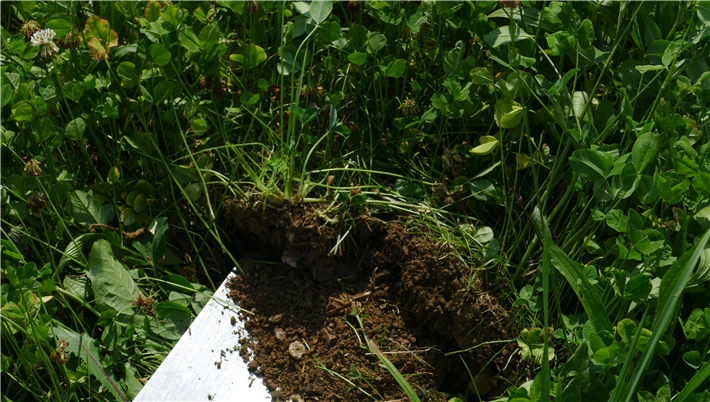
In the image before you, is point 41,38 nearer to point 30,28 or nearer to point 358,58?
point 30,28

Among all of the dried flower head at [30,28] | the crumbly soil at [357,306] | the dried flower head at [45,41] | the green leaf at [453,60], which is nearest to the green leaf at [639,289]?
the crumbly soil at [357,306]

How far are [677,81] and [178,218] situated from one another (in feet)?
4.13

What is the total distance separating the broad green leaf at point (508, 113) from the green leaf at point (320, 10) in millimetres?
471

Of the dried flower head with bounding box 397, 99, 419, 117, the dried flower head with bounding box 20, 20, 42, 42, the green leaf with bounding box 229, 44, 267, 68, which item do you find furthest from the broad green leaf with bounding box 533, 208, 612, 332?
the dried flower head with bounding box 20, 20, 42, 42

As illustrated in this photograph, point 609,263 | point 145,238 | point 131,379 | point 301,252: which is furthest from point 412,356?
point 145,238

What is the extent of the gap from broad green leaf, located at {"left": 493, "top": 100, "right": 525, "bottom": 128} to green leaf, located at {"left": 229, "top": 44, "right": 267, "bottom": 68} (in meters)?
0.64

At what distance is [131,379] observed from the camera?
1216mm

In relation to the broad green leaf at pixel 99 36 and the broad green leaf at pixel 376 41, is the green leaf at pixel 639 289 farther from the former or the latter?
the broad green leaf at pixel 99 36

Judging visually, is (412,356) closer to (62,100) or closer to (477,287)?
(477,287)

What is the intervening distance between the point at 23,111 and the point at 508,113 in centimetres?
114

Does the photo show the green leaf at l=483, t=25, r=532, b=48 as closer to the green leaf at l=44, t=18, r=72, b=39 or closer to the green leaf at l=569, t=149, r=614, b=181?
the green leaf at l=569, t=149, r=614, b=181

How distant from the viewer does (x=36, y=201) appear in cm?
130

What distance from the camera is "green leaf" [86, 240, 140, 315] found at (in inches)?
50.2

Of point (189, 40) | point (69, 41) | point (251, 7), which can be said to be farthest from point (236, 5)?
point (69, 41)
